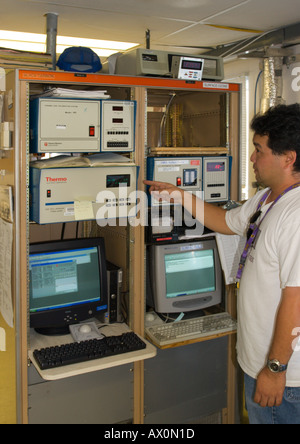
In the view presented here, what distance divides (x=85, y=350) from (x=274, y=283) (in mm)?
934

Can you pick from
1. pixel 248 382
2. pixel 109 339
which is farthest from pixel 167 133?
pixel 248 382

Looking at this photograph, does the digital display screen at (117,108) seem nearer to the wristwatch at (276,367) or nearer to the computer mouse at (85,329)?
the computer mouse at (85,329)

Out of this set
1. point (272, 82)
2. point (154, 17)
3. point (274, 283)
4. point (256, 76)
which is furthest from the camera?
point (256, 76)

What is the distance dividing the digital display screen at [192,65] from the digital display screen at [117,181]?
2.26ft

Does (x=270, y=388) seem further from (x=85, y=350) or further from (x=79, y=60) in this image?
(x=79, y=60)

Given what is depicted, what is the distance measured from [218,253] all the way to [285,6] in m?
1.68

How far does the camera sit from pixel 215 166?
262cm

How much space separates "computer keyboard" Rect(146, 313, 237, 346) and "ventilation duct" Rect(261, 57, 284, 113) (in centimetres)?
191

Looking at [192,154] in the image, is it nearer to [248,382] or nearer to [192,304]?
[192,304]

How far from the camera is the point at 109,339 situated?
2258 mm

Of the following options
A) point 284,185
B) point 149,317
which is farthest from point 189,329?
point 284,185

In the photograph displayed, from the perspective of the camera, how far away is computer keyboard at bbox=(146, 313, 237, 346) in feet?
7.89

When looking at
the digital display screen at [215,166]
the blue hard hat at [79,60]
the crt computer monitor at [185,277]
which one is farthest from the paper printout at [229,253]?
the blue hard hat at [79,60]

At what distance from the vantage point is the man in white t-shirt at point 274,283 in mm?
1663
